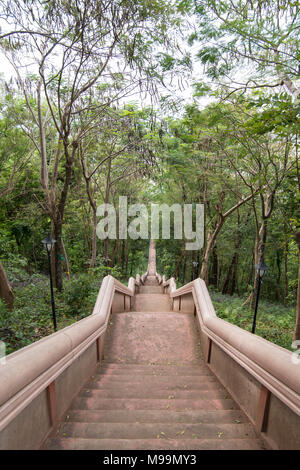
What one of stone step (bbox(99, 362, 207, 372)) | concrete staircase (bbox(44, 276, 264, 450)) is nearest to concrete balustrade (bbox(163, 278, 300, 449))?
concrete staircase (bbox(44, 276, 264, 450))

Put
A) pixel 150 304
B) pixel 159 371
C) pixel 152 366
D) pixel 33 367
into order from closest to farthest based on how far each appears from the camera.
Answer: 1. pixel 33 367
2. pixel 159 371
3. pixel 152 366
4. pixel 150 304

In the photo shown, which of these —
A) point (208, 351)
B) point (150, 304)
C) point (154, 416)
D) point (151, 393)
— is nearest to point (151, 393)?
point (151, 393)

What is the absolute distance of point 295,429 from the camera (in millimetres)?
1691

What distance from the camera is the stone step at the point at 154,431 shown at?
2.02 m

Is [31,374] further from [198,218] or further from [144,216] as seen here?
[144,216]

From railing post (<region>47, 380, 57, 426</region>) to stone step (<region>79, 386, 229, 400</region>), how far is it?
723mm

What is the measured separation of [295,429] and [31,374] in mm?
1840

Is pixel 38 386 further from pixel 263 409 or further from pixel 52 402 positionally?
pixel 263 409

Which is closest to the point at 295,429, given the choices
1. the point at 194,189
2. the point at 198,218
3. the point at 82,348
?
the point at 82,348

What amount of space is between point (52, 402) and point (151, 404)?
1.06 m

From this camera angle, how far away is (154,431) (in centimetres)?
207

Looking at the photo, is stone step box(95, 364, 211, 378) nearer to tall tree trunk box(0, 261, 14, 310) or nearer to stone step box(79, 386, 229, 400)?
stone step box(79, 386, 229, 400)

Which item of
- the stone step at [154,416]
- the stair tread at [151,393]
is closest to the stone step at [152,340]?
the stair tread at [151,393]

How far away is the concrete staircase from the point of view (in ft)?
6.29
